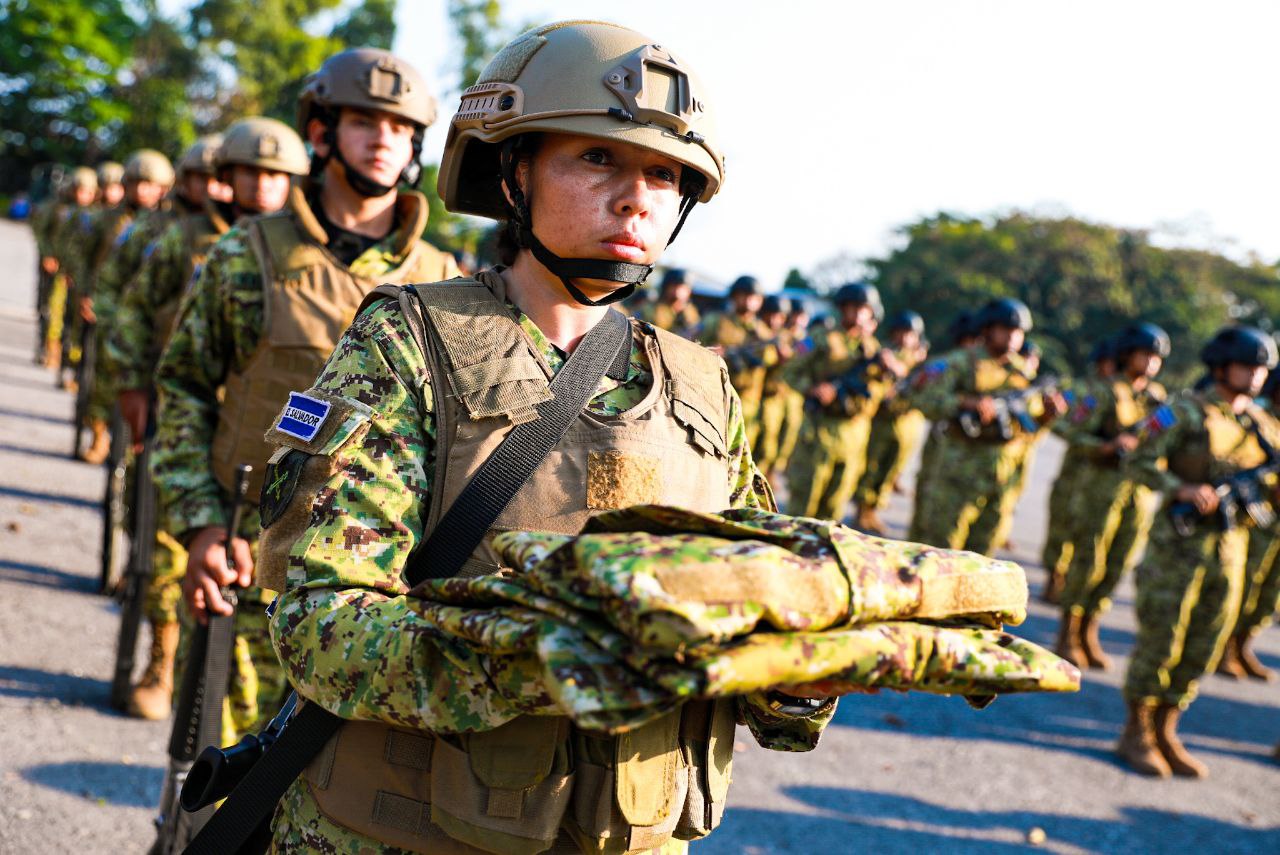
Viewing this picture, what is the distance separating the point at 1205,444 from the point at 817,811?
10.4 feet

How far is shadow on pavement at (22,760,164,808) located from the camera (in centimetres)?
395

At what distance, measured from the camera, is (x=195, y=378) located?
10.5ft

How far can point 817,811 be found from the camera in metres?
4.77

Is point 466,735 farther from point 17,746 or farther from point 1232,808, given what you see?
point 1232,808

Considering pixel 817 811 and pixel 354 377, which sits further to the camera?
pixel 817 811

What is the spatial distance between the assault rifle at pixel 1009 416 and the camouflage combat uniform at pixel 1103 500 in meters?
0.32

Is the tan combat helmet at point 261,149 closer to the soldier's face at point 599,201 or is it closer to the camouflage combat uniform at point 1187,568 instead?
the soldier's face at point 599,201

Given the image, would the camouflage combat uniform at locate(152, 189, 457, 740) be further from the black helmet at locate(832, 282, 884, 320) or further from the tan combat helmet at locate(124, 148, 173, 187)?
the black helmet at locate(832, 282, 884, 320)

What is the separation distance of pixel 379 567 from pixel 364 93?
2157 mm

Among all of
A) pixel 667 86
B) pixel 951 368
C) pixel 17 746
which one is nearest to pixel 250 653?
pixel 17 746

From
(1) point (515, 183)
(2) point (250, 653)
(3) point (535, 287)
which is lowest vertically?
(2) point (250, 653)

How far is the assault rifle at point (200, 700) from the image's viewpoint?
2.91m

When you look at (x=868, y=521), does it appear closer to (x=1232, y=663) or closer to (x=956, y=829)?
(x=1232, y=663)

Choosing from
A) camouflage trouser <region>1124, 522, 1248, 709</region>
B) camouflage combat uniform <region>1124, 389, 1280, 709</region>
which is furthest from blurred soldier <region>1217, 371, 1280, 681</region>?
camouflage trouser <region>1124, 522, 1248, 709</region>
